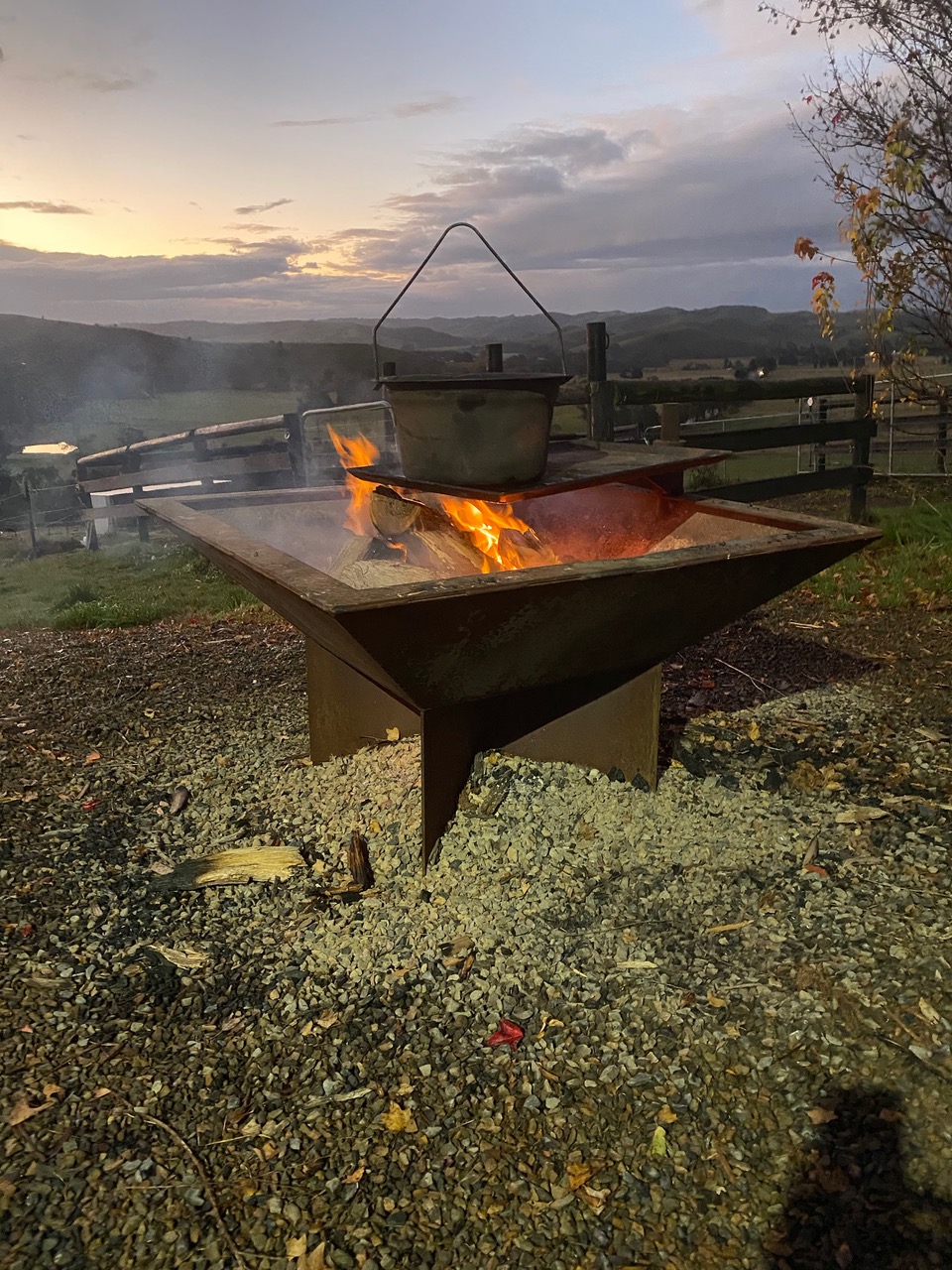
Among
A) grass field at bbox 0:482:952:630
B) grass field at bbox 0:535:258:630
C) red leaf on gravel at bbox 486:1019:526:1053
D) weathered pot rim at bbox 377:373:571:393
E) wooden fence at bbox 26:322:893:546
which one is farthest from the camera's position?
grass field at bbox 0:535:258:630

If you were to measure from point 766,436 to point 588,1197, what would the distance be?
7.22 m

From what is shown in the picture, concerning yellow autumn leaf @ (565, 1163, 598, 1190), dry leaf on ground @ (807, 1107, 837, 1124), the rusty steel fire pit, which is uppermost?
the rusty steel fire pit

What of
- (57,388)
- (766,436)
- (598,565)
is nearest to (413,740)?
(598,565)

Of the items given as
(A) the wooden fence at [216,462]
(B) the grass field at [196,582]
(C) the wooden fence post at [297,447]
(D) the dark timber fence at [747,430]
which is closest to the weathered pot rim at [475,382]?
(D) the dark timber fence at [747,430]

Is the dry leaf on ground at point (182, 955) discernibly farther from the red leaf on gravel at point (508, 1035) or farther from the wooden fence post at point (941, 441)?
the wooden fence post at point (941, 441)

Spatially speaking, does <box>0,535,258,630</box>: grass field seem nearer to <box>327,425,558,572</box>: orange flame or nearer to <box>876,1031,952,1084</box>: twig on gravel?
<box>327,425,558,572</box>: orange flame

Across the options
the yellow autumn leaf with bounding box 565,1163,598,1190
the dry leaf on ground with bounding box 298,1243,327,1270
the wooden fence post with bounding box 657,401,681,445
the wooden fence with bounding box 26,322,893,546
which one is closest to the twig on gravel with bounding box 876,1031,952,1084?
the yellow autumn leaf with bounding box 565,1163,598,1190

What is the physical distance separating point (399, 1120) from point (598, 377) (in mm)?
5763

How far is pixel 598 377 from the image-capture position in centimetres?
675

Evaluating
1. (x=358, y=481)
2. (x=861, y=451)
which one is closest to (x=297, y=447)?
(x=861, y=451)

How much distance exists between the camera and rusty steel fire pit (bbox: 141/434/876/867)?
2.36m

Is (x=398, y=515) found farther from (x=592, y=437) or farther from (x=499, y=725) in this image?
(x=592, y=437)

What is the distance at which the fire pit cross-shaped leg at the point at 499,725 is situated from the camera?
3.02 metres

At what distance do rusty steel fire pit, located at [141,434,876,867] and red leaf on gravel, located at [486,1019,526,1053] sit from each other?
790mm
